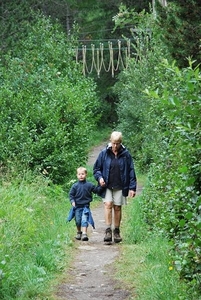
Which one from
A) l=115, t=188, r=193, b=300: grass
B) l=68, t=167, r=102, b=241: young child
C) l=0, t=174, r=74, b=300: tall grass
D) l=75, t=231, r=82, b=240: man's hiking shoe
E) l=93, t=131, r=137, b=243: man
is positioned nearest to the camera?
l=115, t=188, r=193, b=300: grass

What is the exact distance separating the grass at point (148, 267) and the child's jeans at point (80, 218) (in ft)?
2.35

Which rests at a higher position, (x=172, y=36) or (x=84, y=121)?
(x=172, y=36)

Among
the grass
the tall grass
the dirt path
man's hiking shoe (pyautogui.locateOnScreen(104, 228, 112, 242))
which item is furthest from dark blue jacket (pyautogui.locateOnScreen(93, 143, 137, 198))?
the tall grass

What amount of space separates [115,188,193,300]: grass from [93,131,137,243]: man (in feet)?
1.73

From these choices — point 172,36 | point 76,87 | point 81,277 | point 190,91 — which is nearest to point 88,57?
point 76,87

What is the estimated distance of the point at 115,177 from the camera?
12.0 m

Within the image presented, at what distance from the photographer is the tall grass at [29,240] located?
848 centimetres

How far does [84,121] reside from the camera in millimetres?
23391

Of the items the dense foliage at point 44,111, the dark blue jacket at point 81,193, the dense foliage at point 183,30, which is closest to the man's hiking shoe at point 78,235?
the dark blue jacket at point 81,193

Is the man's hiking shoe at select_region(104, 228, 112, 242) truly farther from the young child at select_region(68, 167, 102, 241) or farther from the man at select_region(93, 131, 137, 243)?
the young child at select_region(68, 167, 102, 241)

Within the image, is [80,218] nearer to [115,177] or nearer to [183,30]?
[115,177]

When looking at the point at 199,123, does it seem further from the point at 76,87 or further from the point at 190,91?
the point at 76,87

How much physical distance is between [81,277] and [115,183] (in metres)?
2.78

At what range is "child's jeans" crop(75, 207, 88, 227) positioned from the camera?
12.4m
